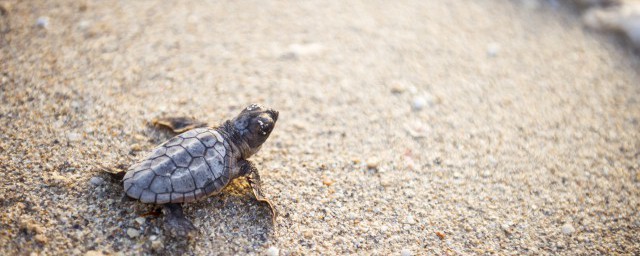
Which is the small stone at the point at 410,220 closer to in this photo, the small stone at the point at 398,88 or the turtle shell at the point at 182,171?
the turtle shell at the point at 182,171

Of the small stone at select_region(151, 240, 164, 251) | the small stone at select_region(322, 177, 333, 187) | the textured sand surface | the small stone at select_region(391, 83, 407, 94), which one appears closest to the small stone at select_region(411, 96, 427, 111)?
the textured sand surface

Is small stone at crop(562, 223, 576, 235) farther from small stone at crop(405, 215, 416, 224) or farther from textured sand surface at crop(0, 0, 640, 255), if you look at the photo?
small stone at crop(405, 215, 416, 224)

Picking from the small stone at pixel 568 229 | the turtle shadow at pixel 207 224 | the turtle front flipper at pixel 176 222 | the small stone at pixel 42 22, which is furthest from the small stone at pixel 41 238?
the small stone at pixel 568 229

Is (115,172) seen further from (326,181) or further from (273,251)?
(326,181)

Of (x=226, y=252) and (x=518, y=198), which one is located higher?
(x=226, y=252)

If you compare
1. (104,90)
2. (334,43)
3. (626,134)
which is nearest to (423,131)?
(334,43)

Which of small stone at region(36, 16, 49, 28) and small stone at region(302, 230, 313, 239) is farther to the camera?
small stone at region(36, 16, 49, 28)

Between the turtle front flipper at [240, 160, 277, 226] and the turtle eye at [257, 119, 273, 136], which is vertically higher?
the turtle eye at [257, 119, 273, 136]

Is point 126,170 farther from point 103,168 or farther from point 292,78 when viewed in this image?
point 292,78
